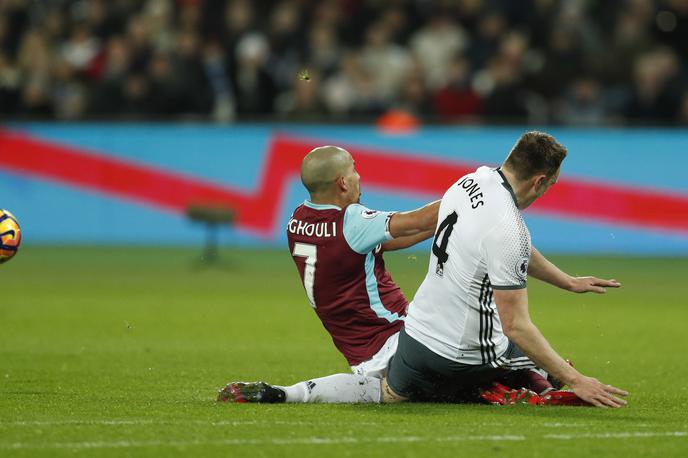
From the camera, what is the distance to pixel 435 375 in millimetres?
7898

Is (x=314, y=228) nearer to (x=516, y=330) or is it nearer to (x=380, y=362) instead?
(x=380, y=362)

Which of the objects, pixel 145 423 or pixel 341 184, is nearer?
pixel 145 423

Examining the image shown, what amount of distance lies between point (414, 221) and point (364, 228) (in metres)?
0.34

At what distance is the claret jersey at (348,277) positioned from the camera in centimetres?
806

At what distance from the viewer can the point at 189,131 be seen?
862 inches

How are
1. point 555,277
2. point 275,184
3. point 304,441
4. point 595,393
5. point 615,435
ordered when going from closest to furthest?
point 304,441 < point 615,435 < point 595,393 < point 555,277 < point 275,184

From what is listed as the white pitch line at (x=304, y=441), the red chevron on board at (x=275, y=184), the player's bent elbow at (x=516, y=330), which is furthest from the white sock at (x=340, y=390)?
the red chevron on board at (x=275, y=184)

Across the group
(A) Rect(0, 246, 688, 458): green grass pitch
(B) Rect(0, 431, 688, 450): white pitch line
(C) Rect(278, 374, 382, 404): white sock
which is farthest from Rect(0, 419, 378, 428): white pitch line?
(C) Rect(278, 374, 382, 404): white sock

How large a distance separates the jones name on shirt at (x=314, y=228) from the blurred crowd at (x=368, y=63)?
44.4 ft

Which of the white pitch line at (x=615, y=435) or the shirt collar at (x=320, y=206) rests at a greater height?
the shirt collar at (x=320, y=206)

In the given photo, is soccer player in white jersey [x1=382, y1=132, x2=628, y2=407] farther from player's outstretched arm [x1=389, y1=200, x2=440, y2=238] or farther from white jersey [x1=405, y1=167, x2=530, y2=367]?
player's outstretched arm [x1=389, y1=200, x2=440, y2=238]

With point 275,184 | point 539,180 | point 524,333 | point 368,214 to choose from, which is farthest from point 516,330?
point 275,184

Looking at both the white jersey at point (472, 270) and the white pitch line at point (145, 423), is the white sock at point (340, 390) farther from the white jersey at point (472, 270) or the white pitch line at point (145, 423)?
the white pitch line at point (145, 423)

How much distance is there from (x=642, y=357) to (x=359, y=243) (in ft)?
13.0
